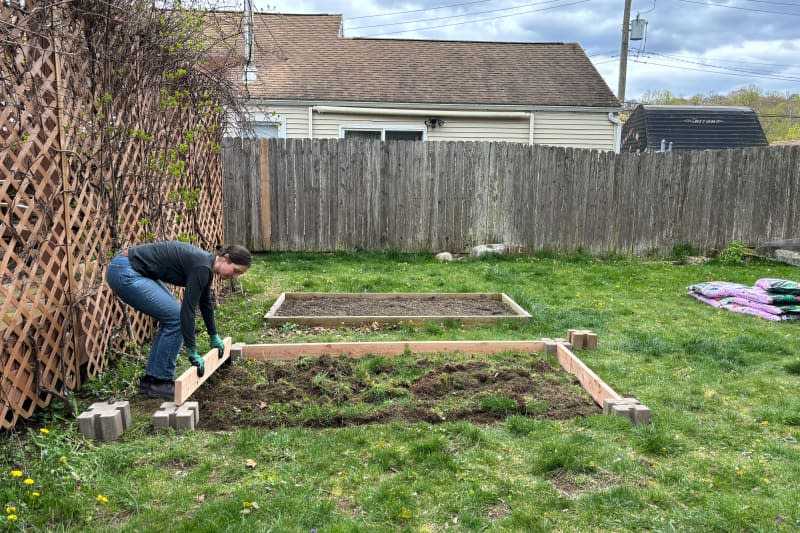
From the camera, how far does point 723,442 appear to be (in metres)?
3.66

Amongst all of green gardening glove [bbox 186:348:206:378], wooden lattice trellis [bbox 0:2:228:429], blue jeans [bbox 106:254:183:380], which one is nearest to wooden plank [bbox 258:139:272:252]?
wooden lattice trellis [bbox 0:2:228:429]

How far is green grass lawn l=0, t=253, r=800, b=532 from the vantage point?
9.06 ft

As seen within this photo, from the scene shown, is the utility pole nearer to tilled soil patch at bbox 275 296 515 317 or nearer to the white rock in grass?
the white rock in grass

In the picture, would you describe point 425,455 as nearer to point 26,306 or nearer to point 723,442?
point 723,442

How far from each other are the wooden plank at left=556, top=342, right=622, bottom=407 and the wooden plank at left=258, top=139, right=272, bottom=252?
7146 millimetres

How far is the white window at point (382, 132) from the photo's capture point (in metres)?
13.8

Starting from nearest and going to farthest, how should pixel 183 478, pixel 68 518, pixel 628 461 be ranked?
1. pixel 68 518
2. pixel 183 478
3. pixel 628 461

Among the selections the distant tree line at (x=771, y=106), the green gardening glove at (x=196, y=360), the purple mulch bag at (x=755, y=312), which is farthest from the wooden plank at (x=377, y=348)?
the distant tree line at (x=771, y=106)

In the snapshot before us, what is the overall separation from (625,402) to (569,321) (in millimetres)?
2674

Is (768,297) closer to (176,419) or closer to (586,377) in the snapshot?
(586,377)

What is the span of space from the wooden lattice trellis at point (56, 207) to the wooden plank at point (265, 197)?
5.43m

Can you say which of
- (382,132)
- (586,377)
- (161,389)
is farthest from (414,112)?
(161,389)

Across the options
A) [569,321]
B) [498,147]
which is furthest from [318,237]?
[569,321]

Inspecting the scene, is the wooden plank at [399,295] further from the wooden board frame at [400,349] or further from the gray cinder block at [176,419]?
the gray cinder block at [176,419]
